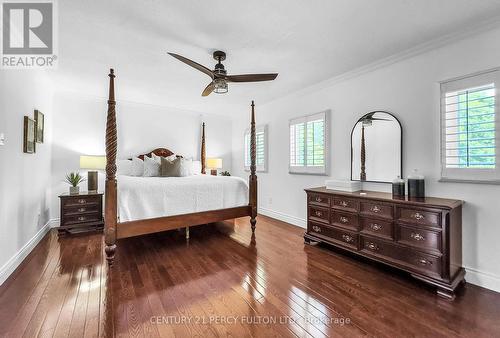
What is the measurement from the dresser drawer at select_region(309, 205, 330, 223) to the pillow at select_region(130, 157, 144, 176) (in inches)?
133

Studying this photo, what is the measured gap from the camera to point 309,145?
408 centimetres

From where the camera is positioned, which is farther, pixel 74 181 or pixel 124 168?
pixel 124 168

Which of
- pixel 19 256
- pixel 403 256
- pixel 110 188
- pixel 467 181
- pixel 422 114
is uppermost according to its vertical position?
pixel 422 114

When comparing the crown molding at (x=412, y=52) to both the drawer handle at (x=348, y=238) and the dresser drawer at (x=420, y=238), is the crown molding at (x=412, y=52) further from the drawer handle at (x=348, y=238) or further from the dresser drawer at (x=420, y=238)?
the drawer handle at (x=348, y=238)

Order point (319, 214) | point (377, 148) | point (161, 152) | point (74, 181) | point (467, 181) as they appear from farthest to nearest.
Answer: point (161, 152) < point (74, 181) < point (319, 214) < point (377, 148) < point (467, 181)

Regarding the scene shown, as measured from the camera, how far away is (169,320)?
5.65 ft

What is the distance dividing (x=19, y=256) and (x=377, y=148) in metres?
4.55

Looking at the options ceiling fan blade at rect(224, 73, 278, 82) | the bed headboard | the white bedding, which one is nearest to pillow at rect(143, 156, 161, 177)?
the bed headboard

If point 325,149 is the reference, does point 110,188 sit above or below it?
below

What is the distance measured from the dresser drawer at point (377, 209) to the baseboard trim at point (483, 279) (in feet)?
2.93

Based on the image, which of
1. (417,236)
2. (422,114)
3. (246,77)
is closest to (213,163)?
(246,77)

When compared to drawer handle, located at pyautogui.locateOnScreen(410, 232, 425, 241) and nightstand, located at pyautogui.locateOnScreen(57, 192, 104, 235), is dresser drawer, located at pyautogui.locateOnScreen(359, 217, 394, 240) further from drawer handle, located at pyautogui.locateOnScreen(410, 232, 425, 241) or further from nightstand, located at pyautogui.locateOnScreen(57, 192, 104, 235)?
nightstand, located at pyautogui.locateOnScreen(57, 192, 104, 235)

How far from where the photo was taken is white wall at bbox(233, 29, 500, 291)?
2219 mm

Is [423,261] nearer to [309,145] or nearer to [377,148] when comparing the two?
[377,148]
